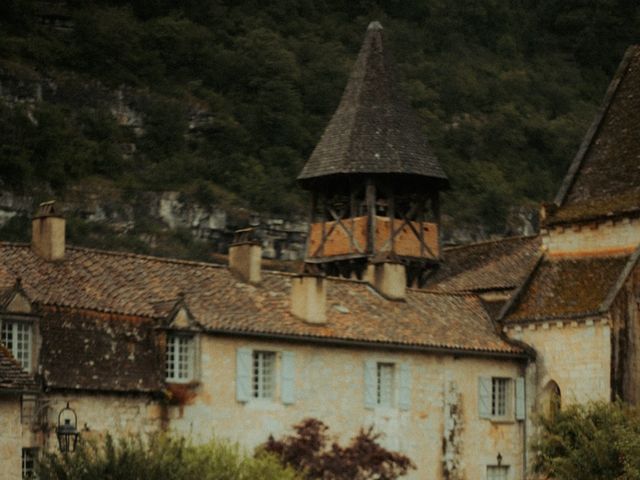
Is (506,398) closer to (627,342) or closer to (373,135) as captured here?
(627,342)

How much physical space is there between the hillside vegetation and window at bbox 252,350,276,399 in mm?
47603

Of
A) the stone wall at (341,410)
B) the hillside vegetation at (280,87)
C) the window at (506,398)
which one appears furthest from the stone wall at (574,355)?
the hillside vegetation at (280,87)

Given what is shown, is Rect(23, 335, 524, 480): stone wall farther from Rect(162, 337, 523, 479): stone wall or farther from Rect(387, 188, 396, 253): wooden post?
Rect(387, 188, 396, 253): wooden post

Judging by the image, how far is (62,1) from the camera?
361 ft

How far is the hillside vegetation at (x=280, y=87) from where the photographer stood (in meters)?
96.1

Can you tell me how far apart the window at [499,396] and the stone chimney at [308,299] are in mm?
5428

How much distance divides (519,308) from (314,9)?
70.4 meters

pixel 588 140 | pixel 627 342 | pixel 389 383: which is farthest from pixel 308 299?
pixel 588 140

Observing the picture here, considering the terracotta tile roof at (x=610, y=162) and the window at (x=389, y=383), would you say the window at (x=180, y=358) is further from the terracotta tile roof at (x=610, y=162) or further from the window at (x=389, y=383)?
the terracotta tile roof at (x=610, y=162)

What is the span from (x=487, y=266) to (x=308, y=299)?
38.0 feet

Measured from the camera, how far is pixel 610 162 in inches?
2025

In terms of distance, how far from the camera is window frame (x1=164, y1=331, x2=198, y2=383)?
42062 mm

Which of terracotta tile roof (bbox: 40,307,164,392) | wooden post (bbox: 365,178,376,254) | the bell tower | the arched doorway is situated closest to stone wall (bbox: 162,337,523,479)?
the arched doorway

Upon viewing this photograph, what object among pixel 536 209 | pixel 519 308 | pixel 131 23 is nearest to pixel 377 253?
pixel 519 308
